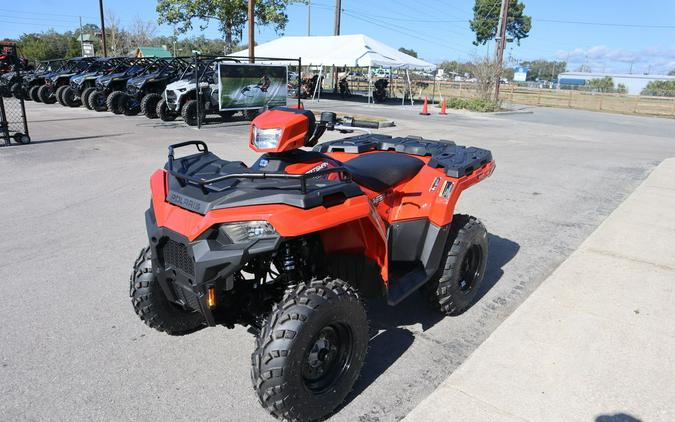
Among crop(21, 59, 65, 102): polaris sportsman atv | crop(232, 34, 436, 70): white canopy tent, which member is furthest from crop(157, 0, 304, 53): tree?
crop(21, 59, 65, 102): polaris sportsman atv

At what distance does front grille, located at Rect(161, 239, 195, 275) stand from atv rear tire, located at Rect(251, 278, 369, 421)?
463 millimetres

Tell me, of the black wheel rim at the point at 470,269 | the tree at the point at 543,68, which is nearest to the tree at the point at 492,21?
the tree at the point at 543,68

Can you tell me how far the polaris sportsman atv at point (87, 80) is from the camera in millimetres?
18095

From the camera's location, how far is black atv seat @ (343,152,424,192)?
3125 millimetres

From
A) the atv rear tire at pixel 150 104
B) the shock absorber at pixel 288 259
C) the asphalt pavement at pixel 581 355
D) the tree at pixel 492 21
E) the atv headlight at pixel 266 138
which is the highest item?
the tree at pixel 492 21

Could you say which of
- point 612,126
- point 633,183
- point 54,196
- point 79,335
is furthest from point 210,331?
point 612,126

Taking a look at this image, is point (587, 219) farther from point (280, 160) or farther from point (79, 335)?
point (79, 335)

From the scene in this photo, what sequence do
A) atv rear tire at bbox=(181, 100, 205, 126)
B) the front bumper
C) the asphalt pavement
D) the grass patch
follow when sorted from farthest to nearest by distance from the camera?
the grass patch
atv rear tire at bbox=(181, 100, 205, 126)
the asphalt pavement
the front bumper

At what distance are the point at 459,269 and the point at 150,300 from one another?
6.71 ft

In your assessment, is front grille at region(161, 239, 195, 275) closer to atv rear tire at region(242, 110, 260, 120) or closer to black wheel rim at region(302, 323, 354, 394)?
black wheel rim at region(302, 323, 354, 394)

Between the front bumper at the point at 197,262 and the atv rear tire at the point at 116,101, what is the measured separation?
15604mm

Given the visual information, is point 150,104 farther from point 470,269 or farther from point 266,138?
point 266,138

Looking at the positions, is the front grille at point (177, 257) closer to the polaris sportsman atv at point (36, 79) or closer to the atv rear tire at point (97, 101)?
the atv rear tire at point (97, 101)

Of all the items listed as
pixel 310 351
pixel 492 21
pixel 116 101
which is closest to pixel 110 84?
pixel 116 101
